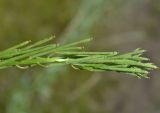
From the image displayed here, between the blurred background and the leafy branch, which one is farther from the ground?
the blurred background

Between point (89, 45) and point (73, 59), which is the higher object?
point (89, 45)

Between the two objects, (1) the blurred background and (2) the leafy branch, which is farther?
(1) the blurred background

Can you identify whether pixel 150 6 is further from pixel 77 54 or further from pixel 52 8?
pixel 77 54

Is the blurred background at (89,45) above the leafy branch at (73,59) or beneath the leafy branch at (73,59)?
above

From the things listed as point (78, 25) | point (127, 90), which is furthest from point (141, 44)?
point (78, 25)

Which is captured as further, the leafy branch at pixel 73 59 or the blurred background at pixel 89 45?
the blurred background at pixel 89 45
